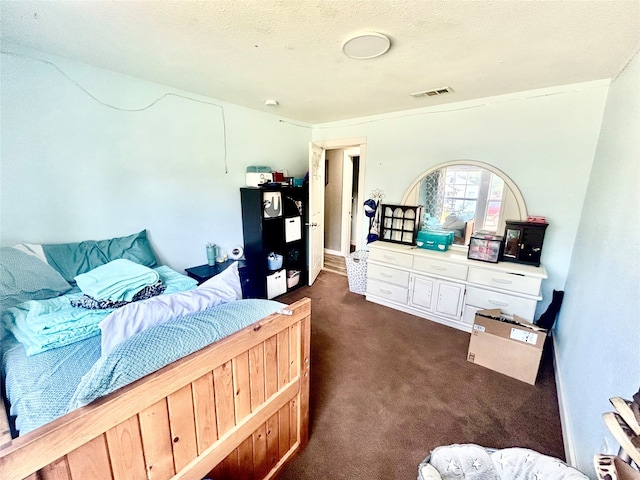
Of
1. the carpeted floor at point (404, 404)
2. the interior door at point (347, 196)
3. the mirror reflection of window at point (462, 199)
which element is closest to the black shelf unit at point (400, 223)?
the mirror reflection of window at point (462, 199)

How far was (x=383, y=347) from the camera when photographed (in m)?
2.47

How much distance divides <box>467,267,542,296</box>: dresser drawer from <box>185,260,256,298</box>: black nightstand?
2.28 m

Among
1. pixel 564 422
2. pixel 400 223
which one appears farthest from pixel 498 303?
pixel 400 223

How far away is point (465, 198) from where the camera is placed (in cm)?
298

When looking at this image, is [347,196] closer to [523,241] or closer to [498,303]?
[523,241]

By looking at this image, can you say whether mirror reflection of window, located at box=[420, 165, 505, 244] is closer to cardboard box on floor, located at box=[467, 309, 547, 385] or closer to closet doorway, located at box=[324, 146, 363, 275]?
cardboard box on floor, located at box=[467, 309, 547, 385]

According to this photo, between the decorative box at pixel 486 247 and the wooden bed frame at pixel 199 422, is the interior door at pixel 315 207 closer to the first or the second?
the decorative box at pixel 486 247

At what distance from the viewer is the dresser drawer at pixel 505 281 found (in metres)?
2.33

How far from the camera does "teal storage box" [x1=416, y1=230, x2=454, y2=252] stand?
2922 millimetres

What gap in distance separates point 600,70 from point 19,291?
4.19 meters

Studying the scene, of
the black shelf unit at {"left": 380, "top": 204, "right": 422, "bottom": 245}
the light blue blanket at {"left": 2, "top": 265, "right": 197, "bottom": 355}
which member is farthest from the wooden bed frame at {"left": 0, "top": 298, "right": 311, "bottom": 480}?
the black shelf unit at {"left": 380, "top": 204, "right": 422, "bottom": 245}

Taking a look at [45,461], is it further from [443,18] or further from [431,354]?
[431,354]

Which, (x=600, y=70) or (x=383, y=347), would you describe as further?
(x=383, y=347)

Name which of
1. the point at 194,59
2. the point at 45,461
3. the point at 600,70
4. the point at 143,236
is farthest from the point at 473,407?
the point at 194,59
